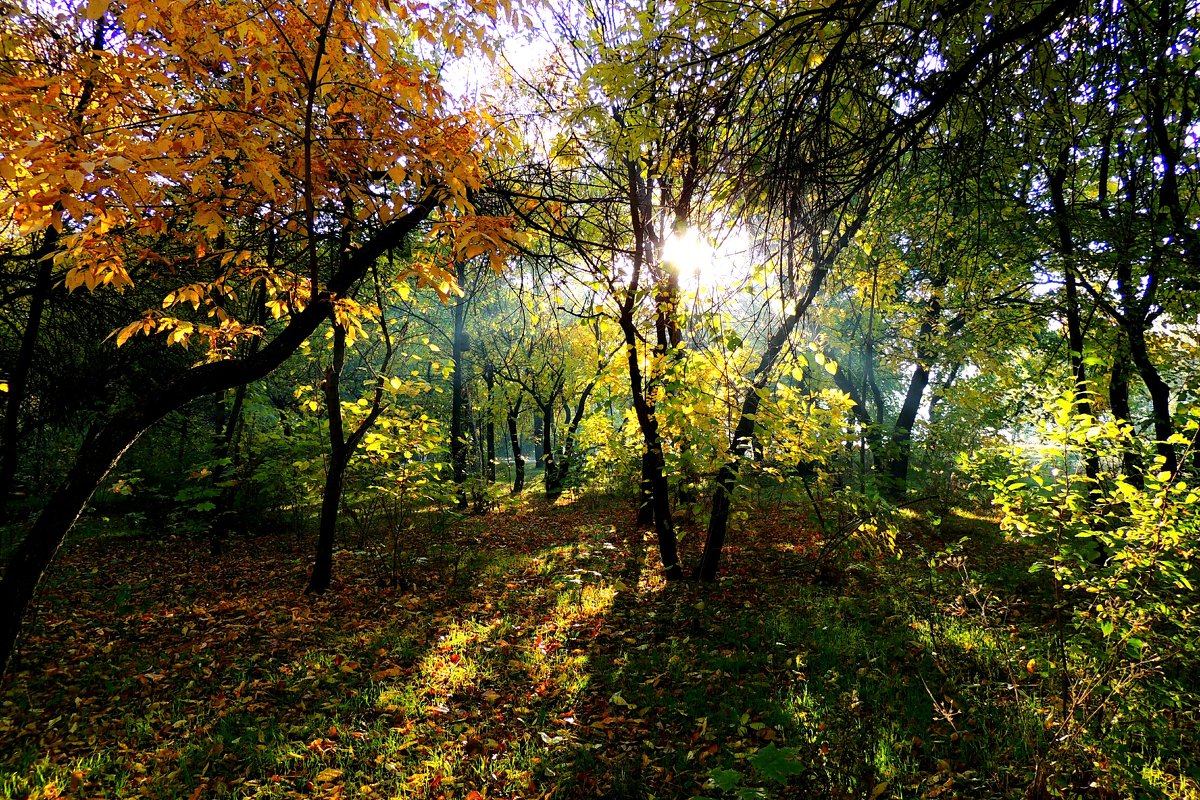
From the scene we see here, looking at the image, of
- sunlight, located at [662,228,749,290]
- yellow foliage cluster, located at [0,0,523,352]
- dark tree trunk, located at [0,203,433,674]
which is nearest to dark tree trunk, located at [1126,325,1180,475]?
sunlight, located at [662,228,749,290]

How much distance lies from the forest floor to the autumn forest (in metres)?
0.03

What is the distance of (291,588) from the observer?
6.23m

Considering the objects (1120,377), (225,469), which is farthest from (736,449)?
(225,469)

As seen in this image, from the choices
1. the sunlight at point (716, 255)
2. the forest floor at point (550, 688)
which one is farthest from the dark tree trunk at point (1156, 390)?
the sunlight at point (716, 255)

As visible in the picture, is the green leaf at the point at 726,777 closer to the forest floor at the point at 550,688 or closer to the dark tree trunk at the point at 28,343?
the forest floor at the point at 550,688


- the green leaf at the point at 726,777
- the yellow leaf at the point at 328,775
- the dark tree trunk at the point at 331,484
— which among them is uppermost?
the dark tree trunk at the point at 331,484

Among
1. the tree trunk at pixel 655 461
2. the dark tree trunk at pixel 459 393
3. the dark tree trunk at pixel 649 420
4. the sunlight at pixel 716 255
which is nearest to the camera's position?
the sunlight at pixel 716 255

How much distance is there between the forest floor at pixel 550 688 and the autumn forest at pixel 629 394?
0.11ft

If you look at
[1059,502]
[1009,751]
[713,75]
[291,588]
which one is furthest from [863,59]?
[291,588]

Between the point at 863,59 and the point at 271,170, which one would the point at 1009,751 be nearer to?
the point at 863,59

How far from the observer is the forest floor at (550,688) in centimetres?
291

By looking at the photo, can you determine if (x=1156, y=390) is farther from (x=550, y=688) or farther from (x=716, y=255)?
(x=550, y=688)

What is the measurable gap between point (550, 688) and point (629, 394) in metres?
4.60

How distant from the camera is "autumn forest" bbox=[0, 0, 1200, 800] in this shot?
7.70 ft
